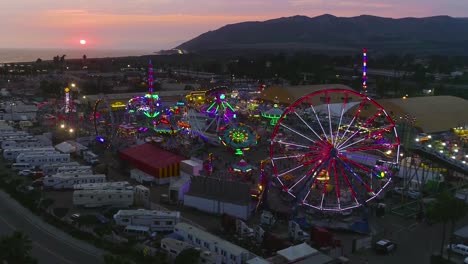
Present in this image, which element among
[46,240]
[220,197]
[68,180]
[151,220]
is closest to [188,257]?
[151,220]

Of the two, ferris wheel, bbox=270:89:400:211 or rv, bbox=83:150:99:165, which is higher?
ferris wheel, bbox=270:89:400:211

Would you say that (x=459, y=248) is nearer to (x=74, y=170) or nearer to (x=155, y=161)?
(x=155, y=161)

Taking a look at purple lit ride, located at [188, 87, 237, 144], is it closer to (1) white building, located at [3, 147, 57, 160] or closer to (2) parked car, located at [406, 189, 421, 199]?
(1) white building, located at [3, 147, 57, 160]

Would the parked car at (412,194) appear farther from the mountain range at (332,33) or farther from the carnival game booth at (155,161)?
the mountain range at (332,33)

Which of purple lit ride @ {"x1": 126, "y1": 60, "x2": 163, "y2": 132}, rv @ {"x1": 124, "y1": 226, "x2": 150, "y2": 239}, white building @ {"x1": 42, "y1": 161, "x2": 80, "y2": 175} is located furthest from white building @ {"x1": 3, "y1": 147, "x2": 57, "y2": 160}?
rv @ {"x1": 124, "y1": 226, "x2": 150, "y2": 239}

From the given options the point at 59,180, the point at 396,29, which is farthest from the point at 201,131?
the point at 396,29

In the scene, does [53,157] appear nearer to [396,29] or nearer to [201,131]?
[201,131]
